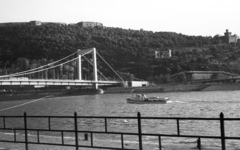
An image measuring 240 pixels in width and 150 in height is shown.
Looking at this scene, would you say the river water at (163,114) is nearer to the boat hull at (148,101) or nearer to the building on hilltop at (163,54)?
the boat hull at (148,101)

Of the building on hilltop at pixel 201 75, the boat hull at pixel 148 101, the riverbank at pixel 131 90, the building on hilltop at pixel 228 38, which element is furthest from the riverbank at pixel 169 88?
the building on hilltop at pixel 228 38

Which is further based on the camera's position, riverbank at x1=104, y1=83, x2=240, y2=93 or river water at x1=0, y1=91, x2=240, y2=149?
riverbank at x1=104, y1=83, x2=240, y2=93

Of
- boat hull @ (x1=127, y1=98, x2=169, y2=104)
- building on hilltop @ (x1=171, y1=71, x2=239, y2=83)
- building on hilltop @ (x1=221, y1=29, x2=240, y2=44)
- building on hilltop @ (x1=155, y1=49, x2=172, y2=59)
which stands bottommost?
boat hull @ (x1=127, y1=98, x2=169, y2=104)

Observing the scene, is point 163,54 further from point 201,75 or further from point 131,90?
point 131,90

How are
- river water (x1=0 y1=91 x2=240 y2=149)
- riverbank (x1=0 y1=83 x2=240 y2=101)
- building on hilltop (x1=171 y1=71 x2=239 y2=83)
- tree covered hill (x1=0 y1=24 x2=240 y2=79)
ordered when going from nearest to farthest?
1. river water (x1=0 y1=91 x2=240 y2=149)
2. riverbank (x1=0 y1=83 x2=240 y2=101)
3. building on hilltop (x1=171 y1=71 x2=239 y2=83)
4. tree covered hill (x1=0 y1=24 x2=240 y2=79)

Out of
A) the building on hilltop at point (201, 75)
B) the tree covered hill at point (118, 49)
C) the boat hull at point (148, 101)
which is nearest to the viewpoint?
the boat hull at point (148, 101)

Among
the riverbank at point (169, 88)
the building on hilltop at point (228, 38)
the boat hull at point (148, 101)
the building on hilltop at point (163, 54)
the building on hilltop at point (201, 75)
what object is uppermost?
the building on hilltop at point (228, 38)

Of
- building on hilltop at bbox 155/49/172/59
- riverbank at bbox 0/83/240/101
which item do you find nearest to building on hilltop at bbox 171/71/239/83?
riverbank at bbox 0/83/240/101

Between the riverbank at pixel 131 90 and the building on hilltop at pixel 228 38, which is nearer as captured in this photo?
the riverbank at pixel 131 90

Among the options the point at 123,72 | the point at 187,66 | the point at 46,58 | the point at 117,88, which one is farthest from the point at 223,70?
the point at 46,58

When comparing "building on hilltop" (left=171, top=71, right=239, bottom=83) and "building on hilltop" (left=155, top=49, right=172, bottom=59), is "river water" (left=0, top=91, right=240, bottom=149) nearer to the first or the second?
Result: "building on hilltop" (left=171, top=71, right=239, bottom=83)
